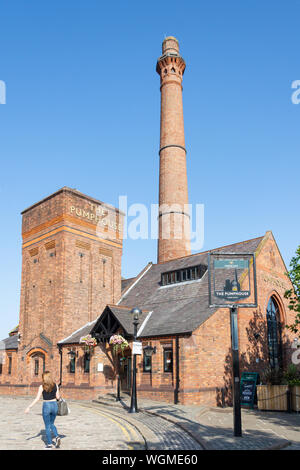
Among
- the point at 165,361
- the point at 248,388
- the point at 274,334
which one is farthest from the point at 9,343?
the point at 248,388

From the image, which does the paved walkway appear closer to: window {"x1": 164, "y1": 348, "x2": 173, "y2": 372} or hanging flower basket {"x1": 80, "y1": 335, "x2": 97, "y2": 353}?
window {"x1": 164, "y1": 348, "x2": 173, "y2": 372}

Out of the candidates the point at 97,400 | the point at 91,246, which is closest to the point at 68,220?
the point at 91,246

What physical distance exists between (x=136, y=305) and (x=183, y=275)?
403 cm

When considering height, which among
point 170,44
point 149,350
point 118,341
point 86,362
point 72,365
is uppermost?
point 170,44

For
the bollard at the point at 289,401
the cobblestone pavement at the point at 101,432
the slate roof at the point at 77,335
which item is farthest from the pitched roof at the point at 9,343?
the bollard at the point at 289,401

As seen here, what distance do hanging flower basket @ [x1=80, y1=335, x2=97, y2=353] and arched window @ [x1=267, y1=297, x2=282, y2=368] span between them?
1054cm

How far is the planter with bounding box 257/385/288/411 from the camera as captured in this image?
729 inches

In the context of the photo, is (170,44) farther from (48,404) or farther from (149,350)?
(48,404)

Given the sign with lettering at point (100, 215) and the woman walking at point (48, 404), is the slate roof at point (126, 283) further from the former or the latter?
the woman walking at point (48, 404)

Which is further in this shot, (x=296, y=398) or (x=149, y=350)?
(x=149, y=350)

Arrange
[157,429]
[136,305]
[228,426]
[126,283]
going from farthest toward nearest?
[126,283] → [136,305] → [228,426] → [157,429]

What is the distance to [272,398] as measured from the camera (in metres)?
18.7

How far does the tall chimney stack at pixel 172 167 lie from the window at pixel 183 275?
7.55 m

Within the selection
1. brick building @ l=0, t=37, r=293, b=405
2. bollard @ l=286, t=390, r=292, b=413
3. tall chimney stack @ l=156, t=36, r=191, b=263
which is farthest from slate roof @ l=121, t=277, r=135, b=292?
bollard @ l=286, t=390, r=292, b=413
